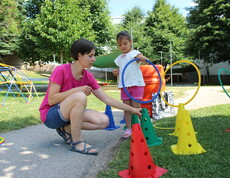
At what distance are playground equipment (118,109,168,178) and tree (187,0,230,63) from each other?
62.3ft

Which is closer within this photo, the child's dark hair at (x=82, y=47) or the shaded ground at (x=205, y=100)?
the child's dark hair at (x=82, y=47)

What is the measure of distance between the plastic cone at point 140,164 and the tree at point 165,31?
82.4 ft

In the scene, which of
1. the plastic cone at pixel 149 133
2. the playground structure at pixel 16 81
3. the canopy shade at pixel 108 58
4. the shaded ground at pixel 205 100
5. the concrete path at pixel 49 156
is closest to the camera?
the concrete path at pixel 49 156

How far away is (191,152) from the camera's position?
246cm

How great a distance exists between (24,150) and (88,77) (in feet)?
3.98

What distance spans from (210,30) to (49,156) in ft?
65.3

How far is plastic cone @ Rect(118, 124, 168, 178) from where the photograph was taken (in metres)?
2.00

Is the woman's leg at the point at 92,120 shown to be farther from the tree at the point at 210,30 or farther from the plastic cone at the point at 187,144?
the tree at the point at 210,30

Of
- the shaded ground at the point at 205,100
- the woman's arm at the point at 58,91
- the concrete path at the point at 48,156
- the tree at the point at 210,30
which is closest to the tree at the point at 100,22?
the tree at the point at 210,30

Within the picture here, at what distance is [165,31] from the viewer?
27.2 m

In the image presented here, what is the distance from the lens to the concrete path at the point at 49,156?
7.22 feet

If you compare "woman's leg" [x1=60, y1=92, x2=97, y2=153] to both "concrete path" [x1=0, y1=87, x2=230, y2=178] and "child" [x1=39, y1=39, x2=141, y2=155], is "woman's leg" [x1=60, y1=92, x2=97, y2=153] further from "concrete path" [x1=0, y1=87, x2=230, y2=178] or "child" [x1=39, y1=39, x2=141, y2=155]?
"concrete path" [x1=0, y1=87, x2=230, y2=178]

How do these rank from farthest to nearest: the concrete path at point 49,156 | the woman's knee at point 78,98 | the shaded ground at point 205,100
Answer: the shaded ground at point 205,100
the woman's knee at point 78,98
the concrete path at point 49,156

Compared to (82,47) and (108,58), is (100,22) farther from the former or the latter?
(82,47)
